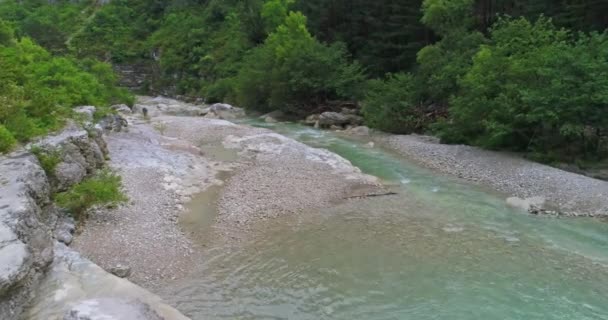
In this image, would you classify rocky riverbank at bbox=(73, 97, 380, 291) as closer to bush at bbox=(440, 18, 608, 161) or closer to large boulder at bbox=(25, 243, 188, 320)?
large boulder at bbox=(25, 243, 188, 320)

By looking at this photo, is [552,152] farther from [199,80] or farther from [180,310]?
[199,80]

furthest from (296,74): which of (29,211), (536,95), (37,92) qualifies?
(29,211)

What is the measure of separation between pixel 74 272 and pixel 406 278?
6546 millimetres

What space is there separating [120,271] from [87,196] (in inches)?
141

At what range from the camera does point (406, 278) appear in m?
10.6

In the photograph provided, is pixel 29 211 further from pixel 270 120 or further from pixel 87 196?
pixel 270 120

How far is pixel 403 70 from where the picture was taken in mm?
37375

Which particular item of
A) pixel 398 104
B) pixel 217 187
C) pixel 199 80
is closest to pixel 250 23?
pixel 199 80

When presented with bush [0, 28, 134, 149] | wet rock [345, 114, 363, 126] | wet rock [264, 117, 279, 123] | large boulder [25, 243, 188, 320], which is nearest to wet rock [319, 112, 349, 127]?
wet rock [345, 114, 363, 126]

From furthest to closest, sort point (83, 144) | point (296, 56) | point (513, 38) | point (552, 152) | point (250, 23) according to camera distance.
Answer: point (250, 23)
point (296, 56)
point (513, 38)
point (552, 152)
point (83, 144)

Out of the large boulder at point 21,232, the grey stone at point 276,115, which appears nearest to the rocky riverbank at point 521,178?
the large boulder at point 21,232

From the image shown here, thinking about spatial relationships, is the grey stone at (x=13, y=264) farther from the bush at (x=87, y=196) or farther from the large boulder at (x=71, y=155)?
the large boulder at (x=71, y=155)

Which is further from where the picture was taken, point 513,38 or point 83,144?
point 513,38

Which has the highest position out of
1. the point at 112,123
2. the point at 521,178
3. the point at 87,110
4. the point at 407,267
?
the point at 87,110
